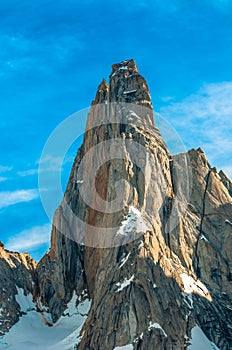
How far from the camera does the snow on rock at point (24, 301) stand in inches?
7234

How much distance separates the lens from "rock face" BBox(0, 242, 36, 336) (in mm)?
178250

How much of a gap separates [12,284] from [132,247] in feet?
148

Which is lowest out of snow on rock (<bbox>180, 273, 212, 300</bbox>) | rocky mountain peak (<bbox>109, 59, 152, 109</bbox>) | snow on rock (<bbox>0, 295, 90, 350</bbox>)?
snow on rock (<bbox>180, 273, 212, 300</bbox>)

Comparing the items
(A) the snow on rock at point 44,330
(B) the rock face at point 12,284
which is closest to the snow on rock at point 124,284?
(A) the snow on rock at point 44,330

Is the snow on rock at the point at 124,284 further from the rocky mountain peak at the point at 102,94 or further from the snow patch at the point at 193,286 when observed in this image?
the rocky mountain peak at the point at 102,94

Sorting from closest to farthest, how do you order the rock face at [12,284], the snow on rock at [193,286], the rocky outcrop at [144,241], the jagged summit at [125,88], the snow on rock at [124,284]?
the rocky outcrop at [144,241] → the snow on rock at [124,284] → the snow on rock at [193,286] → the rock face at [12,284] → the jagged summit at [125,88]

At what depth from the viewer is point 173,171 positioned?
180 metres

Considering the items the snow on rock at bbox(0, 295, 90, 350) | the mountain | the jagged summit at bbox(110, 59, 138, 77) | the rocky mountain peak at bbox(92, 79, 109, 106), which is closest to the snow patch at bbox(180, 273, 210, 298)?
the mountain

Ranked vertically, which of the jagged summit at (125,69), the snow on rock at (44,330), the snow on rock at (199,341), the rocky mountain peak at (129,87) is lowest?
the snow on rock at (199,341)

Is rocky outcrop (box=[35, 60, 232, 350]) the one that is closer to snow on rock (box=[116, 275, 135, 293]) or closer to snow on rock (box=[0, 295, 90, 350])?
snow on rock (box=[116, 275, 135, 293])

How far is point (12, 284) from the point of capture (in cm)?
18712

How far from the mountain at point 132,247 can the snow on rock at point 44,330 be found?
0.44 metres

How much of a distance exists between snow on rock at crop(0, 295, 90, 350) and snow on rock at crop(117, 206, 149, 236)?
2478cm

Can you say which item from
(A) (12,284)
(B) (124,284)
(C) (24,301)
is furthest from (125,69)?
(B) (124,284)
